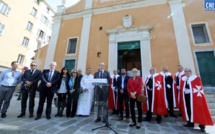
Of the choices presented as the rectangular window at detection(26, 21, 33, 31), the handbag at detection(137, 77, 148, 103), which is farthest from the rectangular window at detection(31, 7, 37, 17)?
the handbag at detection(137, 77, 148, 103)

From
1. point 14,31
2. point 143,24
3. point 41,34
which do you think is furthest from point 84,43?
point 41,34

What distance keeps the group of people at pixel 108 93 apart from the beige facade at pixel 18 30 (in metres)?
10.2

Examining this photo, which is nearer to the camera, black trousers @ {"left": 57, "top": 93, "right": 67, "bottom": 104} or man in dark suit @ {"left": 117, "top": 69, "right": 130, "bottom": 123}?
man in dark suit @ {"left": 117, "top": 69, "right": 130, "bottom": 123}

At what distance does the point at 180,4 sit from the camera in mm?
8742

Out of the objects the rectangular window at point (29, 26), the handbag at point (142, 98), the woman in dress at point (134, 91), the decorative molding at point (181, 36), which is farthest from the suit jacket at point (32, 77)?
the rectangular window at point (29, 26)

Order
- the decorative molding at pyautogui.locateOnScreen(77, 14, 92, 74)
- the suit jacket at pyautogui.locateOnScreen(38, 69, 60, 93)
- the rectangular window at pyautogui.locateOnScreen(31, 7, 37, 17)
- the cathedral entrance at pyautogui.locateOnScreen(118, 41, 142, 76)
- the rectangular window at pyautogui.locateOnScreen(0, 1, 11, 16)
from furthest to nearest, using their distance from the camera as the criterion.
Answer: the rectangular window at pyautogui.locateOnScreen(31, 7, 37, 17)
the rectangular window at pyautogui.locateOnScreen(0, 1, 11, 16)
the decorative molding at pyautogui.locateOnScreen(77, 14, 92, 74)
the cathedral entrance at pyautogui.locateOnScreen(118, 41, 142, 76)
the suit jacket at pyautogui.locateOnScreen(38, 69, 60, 93)

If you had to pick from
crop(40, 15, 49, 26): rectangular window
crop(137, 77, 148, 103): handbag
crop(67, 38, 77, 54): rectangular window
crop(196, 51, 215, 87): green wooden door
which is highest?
crop(40, 15, 49, 26): rectangular window

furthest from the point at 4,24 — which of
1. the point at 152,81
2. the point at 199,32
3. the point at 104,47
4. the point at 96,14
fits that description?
the point at 199,32

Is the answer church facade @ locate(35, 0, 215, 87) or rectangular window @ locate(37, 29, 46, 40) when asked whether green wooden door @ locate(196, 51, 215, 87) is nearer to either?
church facade @ locate(35, 0, 215, 87)

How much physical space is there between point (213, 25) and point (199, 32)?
2.69 feet

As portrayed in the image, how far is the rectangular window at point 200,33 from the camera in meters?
7.91

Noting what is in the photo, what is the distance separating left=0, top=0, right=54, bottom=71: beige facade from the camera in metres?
14.7

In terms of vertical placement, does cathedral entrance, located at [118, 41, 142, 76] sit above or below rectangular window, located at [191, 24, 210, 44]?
below

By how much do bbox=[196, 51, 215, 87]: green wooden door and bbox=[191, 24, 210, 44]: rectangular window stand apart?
0.97 meters
